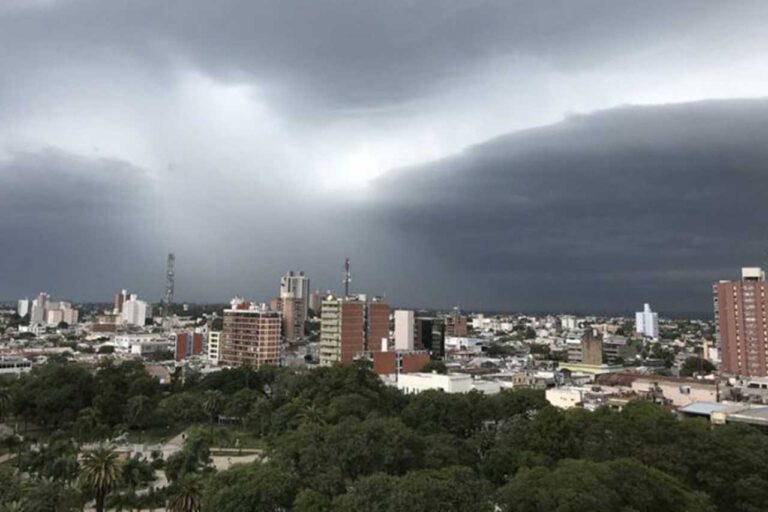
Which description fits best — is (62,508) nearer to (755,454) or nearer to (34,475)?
(34,475)

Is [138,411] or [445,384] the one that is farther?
[445,384]

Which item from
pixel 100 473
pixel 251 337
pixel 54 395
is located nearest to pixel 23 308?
pixel 251 337

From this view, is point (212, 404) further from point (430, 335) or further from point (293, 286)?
point (293, 286)

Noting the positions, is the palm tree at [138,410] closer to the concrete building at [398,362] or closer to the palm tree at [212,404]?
the palm tree at [212,404]

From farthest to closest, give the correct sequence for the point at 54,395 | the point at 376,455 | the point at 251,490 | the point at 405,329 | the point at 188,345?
the point at 188,345 < the point at 405,329 < the point at 54,395 < the point at 376,455 < the point at 251,490

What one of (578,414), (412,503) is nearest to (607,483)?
(412,503)

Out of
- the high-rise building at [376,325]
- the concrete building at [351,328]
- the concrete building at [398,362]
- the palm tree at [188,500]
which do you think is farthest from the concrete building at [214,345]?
the palm tree at [188,500]

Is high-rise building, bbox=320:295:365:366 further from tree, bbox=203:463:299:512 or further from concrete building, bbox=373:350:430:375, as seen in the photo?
tree, bbox=203:463:299:512
